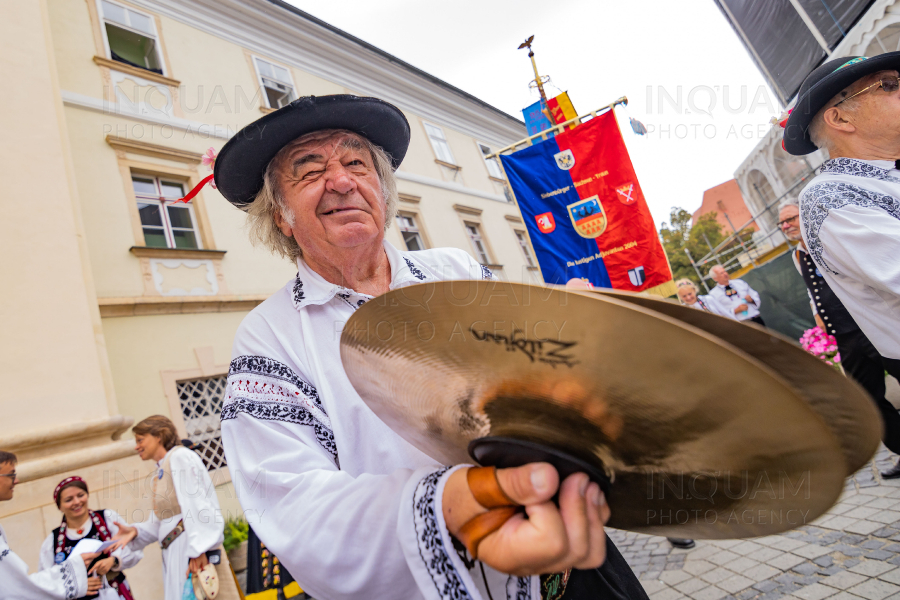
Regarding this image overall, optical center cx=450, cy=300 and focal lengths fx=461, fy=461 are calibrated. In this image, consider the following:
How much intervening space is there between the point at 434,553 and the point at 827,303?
3.62m

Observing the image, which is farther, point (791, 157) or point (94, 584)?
point (791, 157)

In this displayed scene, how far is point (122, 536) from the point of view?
362 cm

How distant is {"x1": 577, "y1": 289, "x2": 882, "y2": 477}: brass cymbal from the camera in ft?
1.81

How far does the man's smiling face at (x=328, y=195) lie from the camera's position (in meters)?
1.49

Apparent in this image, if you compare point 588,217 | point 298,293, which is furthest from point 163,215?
point 298,293

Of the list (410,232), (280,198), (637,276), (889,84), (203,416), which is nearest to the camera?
(280,198)

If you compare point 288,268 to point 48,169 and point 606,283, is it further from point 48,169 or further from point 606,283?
point 606,283

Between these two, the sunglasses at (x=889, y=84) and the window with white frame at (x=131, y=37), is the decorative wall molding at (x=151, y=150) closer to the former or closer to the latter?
the window with white frame at (x=131, y=37)

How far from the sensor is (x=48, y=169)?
5.28 meters

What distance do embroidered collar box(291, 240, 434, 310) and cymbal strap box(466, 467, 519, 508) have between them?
641 mm

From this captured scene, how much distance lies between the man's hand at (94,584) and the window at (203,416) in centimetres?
355

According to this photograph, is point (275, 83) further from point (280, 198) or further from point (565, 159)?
point (280, 198)

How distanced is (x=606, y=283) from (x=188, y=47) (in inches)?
369

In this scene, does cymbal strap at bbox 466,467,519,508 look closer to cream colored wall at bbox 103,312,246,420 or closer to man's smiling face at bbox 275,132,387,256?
man's smiling face at bbox 275,132,387,256
